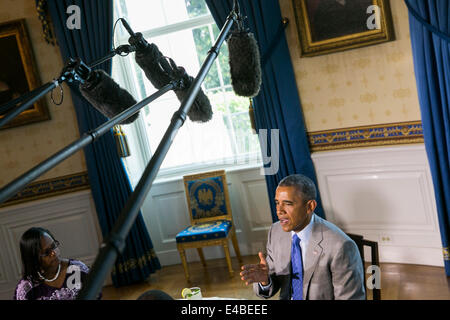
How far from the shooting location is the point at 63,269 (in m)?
2.67

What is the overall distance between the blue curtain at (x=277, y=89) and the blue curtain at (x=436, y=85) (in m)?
1.04

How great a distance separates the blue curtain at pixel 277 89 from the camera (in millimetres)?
4062

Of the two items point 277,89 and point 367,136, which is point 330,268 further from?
point 277,89

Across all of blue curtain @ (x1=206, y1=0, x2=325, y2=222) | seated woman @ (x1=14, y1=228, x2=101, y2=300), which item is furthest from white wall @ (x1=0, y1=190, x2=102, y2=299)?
seated woman @ (x1=14, y1=228, x2=101, y2=300)

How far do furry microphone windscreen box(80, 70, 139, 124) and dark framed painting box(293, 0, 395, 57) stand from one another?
116 inches

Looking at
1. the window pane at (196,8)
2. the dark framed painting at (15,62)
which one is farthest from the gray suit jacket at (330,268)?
the dark framed painting at (15,62)

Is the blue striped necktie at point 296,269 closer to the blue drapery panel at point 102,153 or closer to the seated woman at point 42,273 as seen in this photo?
the seated woman at point 42,273

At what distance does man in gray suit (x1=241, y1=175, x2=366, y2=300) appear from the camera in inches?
84.4

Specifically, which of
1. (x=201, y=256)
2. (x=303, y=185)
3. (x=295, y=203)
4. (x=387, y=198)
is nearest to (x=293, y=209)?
(x=295, y=203)

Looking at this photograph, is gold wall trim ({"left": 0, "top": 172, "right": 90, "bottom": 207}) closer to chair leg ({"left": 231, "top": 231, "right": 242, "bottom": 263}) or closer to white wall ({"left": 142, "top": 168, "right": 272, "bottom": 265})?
white wall ({"left": 142, "top": 168, "right": 272, "bottom": 265})

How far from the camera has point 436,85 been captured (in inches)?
137

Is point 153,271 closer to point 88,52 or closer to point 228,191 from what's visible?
point 228,191

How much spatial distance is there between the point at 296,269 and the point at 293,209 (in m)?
0.30
